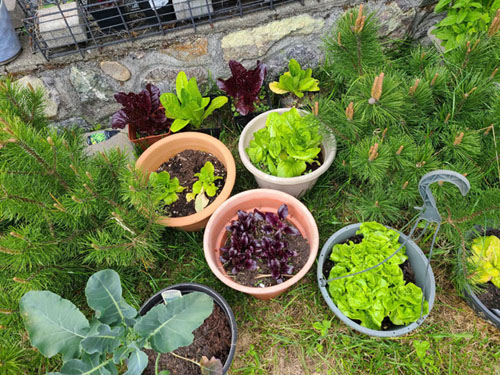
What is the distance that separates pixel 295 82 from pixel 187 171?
0.80 metres

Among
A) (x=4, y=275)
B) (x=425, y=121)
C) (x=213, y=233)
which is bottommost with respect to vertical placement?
(x=213, y=233)

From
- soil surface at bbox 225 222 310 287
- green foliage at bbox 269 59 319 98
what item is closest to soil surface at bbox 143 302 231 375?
soil surface at bbox 225 222 310 287

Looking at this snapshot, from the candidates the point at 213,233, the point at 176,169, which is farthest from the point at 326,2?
the point at 213,233

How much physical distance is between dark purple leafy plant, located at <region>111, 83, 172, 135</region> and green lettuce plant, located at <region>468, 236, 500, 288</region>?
5.70 ft

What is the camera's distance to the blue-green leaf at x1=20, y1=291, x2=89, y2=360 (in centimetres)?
112

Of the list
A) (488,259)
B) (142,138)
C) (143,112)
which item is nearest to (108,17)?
(143,112)

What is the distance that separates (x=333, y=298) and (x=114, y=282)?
3.13 ft

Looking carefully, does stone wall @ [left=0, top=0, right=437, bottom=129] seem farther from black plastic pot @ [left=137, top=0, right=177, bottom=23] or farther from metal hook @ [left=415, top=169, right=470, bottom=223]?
metal hook @ [left=415, top=169, right=470, bottom=223]

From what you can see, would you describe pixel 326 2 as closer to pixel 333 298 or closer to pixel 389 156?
pixel 389 156

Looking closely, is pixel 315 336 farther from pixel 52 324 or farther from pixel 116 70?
pixel 116 70

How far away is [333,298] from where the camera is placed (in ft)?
5.44

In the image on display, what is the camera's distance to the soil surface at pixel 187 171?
1.95m

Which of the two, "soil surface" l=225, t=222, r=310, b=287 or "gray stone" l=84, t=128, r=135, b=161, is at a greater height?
"gray stone" l=84, t=128, r=135, b=161

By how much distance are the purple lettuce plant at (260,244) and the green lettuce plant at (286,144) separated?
0.76 ft
